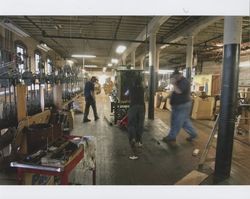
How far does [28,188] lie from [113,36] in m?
4.15

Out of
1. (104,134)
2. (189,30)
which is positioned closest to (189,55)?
(189,30)

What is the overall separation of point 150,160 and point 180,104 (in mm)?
1132

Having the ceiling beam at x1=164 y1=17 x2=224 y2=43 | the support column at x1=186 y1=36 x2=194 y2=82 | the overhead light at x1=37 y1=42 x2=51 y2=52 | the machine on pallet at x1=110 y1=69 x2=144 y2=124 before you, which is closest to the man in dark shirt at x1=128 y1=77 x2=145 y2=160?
the machine on pallet at x1=110 y1=69 x2=144 y2=124

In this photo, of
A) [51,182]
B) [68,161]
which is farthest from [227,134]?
[51,182]

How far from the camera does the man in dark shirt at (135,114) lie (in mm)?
3254

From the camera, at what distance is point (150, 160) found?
2957 millimetres

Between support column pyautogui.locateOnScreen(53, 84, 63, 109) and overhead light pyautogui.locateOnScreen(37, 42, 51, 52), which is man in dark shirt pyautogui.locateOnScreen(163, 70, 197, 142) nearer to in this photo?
support column pyautogui.locateOnScreen(53, 84, 63, 109)

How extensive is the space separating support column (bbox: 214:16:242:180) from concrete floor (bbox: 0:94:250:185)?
482 mm

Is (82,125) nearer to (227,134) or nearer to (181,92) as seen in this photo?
(181,92)

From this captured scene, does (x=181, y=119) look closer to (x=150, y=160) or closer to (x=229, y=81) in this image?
(x=150, y=160)

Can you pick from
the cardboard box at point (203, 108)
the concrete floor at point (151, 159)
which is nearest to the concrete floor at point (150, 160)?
the concrete floor at point (151, 159)

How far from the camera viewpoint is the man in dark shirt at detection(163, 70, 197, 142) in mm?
3522

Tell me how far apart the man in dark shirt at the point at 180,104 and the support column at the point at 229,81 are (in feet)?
4.19

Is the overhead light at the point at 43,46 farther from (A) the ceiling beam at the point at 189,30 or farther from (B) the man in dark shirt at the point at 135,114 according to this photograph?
(A) the ceiling beam at the point at 189,30
